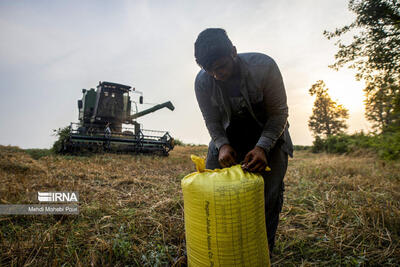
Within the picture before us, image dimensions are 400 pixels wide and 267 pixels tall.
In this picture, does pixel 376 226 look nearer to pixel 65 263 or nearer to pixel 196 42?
pixel 196 42

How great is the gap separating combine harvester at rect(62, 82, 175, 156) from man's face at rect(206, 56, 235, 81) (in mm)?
8319

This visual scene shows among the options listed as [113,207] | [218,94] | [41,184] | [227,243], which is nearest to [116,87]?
[41,184]

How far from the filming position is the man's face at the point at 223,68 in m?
1.42

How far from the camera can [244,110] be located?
65.1 inches

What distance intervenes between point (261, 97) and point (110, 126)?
36.7 feet

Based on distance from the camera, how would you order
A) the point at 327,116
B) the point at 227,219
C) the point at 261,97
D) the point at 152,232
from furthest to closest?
the point at 327,116
the point at 152,232
the point at 261,97
the point at 227,219

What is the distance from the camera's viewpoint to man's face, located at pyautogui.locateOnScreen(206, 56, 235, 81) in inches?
55.8

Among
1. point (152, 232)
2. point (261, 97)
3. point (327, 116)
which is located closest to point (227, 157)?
point (261, 97)

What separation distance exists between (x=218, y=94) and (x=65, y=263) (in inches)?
67.0

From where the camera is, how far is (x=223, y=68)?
4.75ft

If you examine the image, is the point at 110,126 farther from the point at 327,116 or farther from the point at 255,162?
the point at 327,116

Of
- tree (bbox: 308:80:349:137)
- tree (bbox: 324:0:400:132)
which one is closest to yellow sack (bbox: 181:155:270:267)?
tree (bbox: 324:0:400:132)

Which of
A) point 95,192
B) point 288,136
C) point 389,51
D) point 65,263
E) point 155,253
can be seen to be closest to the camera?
point 65,263

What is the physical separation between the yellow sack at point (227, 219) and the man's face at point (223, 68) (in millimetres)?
706
